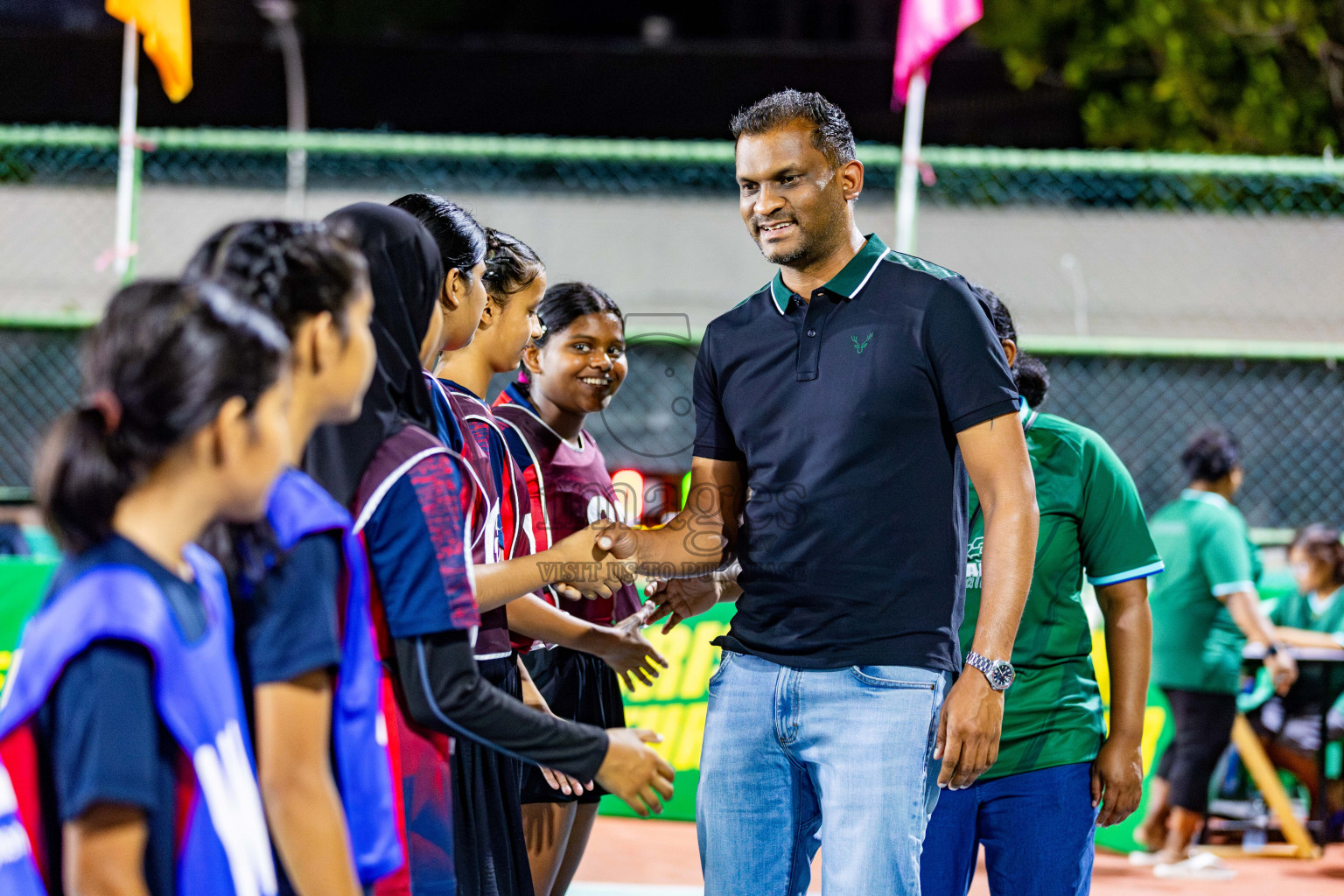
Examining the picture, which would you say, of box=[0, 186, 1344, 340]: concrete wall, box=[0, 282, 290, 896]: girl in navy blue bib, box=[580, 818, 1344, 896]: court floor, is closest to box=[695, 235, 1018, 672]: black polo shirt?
box=[0, 282, 290, 896]: girl in navy blue bib

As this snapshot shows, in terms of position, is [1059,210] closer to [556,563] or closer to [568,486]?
[568,486]

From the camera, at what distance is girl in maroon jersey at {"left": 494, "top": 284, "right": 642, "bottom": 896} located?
362 centimetres

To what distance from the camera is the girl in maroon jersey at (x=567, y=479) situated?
3.62 metres

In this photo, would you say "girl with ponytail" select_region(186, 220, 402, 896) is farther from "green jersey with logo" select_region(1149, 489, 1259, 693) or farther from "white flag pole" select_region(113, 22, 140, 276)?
"white flag pole" select_region(113, 22, 140, 276)

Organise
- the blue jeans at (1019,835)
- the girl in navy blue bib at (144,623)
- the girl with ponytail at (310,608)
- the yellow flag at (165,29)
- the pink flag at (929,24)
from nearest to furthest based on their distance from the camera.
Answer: the girl in navy blue bib at (144,623) → the girl with ponytail at (310,608) → the blue jeans at (1019,835) → the yellow flag at (165,29) → the pink flag at (929,24)

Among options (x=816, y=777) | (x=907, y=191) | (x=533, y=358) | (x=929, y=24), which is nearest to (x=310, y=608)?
(x=816, y=777)

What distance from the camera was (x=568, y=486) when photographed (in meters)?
3.86

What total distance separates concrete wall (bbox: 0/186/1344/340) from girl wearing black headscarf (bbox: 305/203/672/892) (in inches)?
378

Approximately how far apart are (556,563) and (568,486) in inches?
47.8

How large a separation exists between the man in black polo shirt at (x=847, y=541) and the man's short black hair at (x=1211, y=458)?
13.2ft

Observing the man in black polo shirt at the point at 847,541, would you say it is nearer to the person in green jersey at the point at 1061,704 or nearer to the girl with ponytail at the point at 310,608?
the person in green jersey at the point at 1061,704

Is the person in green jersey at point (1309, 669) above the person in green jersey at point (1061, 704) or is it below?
below

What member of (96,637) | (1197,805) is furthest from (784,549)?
(1197,805)

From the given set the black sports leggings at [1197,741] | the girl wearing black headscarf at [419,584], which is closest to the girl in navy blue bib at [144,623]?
the girl wearing black headscarf at [419,584]
